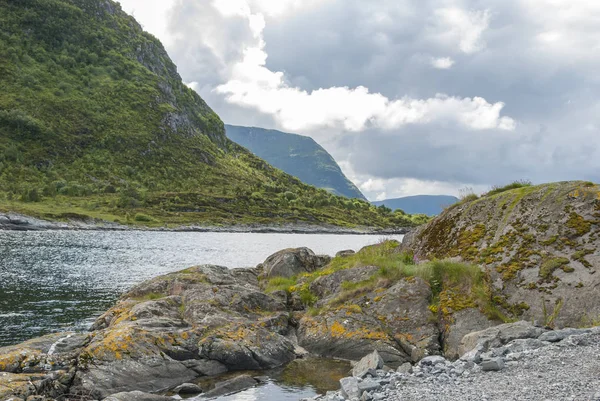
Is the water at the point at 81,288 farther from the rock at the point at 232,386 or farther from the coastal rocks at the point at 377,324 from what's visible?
the coastal rocks at the point at 377,324

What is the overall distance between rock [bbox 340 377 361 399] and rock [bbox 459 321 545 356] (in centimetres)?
466

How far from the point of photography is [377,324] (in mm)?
20359

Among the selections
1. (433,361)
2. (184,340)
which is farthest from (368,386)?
(184,340)

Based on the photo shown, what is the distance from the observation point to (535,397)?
8828 mm

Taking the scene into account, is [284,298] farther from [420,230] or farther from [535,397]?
[535,397]

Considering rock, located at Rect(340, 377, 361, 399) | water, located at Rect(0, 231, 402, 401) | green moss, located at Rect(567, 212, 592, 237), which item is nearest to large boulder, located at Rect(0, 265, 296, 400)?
water, located at Rect(0, 231, 402, 401)

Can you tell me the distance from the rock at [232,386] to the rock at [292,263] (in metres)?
15.6

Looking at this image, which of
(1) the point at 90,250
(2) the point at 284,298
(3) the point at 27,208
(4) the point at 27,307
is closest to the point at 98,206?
(3) the point at 27,208

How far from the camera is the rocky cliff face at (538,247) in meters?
17.6

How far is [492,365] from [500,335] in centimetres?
410

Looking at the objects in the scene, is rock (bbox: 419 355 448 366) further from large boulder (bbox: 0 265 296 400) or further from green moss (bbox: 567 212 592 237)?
green moss (bbox: 567 212 592 237)

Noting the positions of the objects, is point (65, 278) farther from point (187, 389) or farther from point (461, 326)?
point (461, 326)

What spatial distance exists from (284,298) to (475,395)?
1763cm

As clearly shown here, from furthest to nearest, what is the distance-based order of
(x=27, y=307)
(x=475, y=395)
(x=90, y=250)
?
(x=90, y=250)
(x=27, y=307)
(x=475, y=395)
